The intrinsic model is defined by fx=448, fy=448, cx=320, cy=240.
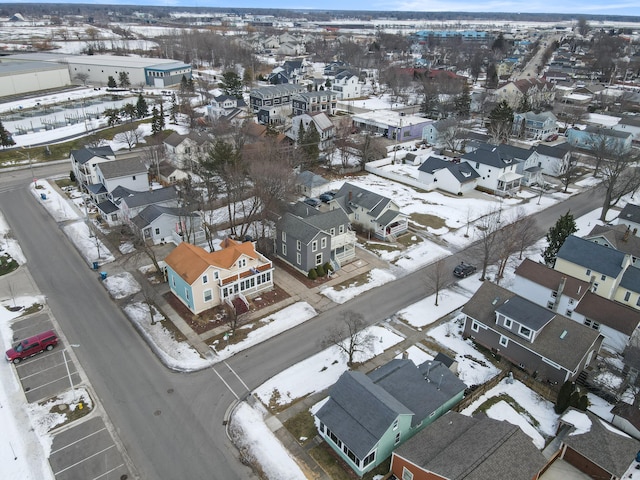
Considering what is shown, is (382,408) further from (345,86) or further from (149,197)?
(345,86)

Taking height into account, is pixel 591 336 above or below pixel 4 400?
above

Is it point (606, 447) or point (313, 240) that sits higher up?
point (313, 240)

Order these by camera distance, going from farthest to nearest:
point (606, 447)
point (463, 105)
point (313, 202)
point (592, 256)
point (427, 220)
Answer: point (463, 105), point (313, 202), point (427, 220), point (592, 256), point (606, 447)

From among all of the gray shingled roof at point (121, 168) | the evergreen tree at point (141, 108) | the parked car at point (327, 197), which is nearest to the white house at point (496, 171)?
the parked car at point (327, 197)

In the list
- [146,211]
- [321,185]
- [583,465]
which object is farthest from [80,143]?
[583,465]

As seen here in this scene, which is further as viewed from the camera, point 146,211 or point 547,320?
point 146,211

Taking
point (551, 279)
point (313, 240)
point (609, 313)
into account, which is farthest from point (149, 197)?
point (609, 313)

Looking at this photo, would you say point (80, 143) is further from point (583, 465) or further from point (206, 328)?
point (583, 465)
